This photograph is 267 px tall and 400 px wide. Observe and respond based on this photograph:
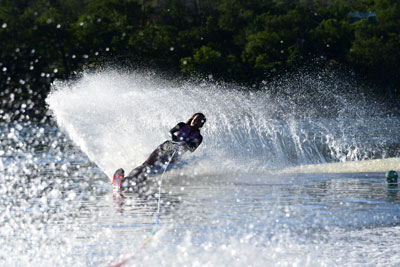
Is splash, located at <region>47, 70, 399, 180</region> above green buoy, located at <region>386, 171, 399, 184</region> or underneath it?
Answer: above

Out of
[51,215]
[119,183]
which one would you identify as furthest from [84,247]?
[119,183]

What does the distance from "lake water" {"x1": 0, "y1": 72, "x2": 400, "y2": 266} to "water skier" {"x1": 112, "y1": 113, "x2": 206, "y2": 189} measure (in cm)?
40

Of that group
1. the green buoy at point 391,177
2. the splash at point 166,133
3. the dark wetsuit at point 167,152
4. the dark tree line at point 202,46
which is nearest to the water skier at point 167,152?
the dark wetsuit at point 167,152

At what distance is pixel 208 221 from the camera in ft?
29.4

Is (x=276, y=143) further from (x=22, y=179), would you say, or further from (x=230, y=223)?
(x=230, y=223)

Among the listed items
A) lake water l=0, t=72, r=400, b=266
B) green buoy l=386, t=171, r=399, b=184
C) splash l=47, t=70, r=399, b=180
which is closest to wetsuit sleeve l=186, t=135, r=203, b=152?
lake water l=0, t=72, r=400, b=266

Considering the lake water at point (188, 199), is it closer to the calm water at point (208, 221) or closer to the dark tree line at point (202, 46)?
the calm water at point (208, 221)

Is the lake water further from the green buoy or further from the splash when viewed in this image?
the green buoy

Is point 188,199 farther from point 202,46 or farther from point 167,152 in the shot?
point 202,46

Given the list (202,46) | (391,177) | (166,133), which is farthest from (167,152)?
(202,46)

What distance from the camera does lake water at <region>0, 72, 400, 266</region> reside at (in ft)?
24.2

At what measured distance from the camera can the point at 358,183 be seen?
12547mm

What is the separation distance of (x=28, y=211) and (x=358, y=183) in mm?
6305

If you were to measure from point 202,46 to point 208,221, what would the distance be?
49.8 meters
